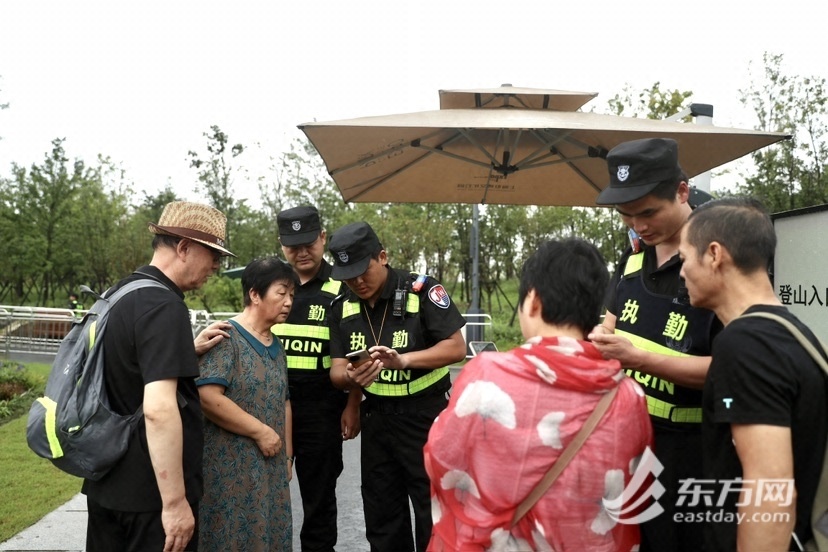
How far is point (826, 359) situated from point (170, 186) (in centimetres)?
3350

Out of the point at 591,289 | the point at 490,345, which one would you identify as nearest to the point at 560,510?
the point at 591,289

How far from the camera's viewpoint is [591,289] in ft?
6.67

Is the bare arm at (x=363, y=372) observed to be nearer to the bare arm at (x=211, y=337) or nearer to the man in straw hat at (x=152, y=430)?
the bare arm at (x=211, y=337)

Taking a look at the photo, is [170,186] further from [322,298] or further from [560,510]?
[560,510]

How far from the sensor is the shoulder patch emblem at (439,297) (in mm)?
3801

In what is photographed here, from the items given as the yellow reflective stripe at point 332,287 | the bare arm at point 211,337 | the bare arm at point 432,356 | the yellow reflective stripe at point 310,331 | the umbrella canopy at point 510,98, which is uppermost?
the umbrella canopy at point 510,98

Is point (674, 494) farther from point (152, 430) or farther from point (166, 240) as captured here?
point (166, 240)

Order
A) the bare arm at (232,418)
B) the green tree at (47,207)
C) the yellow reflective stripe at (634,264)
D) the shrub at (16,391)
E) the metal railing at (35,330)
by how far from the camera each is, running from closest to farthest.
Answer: the yellow reflective stripe at (634,264), the bare arm at (232,418), the shrub at (16,391), the metal railing at (35,330), the green tree at (47,207)

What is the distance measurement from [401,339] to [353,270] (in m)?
0.47

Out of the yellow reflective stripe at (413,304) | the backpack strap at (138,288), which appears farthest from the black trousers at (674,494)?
the backpack strap at (138,288)

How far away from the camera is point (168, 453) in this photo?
254 centimetres

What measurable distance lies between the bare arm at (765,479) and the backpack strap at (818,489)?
0.24ft

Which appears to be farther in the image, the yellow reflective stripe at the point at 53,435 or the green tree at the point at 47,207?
the green tree at the point at 47,207

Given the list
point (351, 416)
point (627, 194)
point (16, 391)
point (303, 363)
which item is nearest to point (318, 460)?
point (351, 416)
